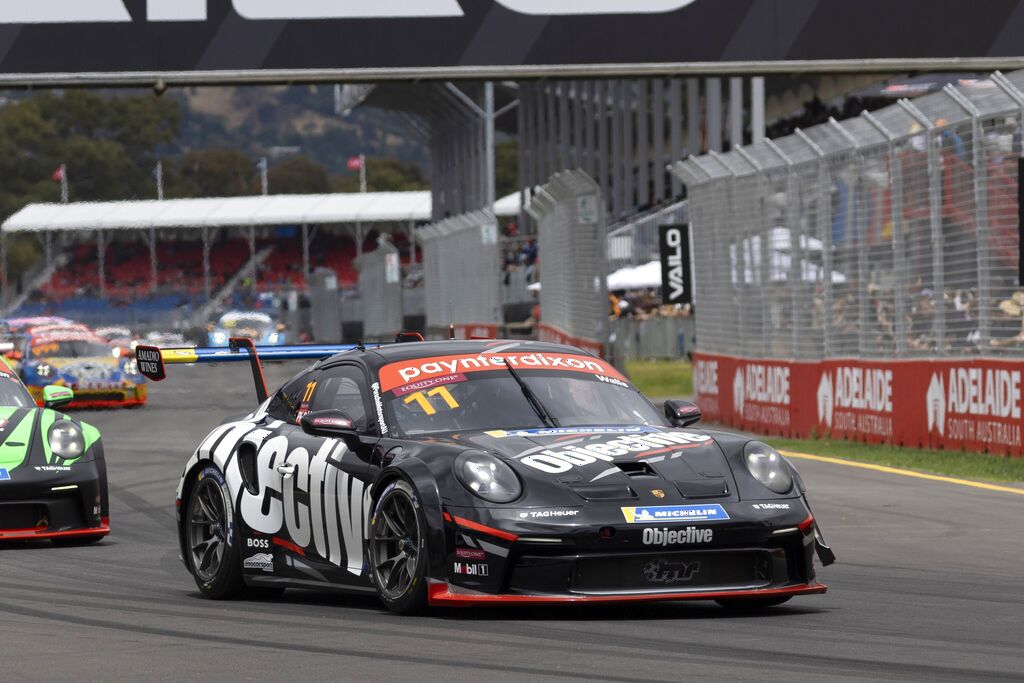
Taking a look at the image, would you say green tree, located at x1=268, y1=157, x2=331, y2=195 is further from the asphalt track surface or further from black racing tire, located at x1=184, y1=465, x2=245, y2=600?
black racing tire, located at x1=184, y1=465, x2=245, y2=600

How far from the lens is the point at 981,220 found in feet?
52.3

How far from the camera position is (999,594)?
8.13 meters

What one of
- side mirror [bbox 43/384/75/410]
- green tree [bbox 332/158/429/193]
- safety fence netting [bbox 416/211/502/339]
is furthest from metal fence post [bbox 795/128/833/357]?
green tree [bbox 332/158/429/193]

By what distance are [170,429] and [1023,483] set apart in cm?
1209

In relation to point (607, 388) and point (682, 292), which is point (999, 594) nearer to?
point (607, 388)

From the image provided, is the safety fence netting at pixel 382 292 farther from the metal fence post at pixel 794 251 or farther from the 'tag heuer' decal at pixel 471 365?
the 'tag heuer' decal at pixel 471 365

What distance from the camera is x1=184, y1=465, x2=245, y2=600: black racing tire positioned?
28.6ft

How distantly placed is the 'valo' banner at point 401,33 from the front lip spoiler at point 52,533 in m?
10.9

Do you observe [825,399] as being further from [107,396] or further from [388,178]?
[388,178]

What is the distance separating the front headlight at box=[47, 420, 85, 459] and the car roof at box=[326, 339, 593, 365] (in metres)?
3.06

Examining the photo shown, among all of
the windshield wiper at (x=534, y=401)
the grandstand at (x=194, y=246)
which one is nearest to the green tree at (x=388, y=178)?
the grandstand at (x=194, y=246)

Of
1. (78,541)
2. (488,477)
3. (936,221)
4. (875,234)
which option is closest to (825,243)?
(875,234)

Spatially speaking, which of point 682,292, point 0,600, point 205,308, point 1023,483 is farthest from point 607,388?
point 205,308

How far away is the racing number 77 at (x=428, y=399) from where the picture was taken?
8.23 metres
